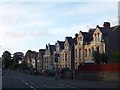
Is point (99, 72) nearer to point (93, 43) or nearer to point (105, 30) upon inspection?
point (105, 30)

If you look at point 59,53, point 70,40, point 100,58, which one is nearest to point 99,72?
point 100,58

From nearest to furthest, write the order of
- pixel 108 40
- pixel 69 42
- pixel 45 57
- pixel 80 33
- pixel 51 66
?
pixel 108 40, pixel 80 33, pixel 69 42, pixel 51 66, pixel 45 57

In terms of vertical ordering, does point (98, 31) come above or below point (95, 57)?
above

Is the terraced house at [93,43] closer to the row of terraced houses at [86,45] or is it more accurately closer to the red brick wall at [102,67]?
the row of terraced houses at [86,45]

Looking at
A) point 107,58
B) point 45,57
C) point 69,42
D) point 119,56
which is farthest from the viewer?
point 45,57

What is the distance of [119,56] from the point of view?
53.6 m

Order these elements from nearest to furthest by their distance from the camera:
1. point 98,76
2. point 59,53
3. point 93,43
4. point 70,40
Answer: point 98,76, point 93,43, point 70,40, point 59,53

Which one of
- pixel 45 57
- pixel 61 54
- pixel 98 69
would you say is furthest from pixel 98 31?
pixel 45 57

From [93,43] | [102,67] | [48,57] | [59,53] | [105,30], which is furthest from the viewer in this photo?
[48,57]

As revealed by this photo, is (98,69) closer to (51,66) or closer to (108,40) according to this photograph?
(108,40)

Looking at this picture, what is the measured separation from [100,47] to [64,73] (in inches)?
333

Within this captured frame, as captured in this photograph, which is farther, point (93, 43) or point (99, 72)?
point (93, 43)

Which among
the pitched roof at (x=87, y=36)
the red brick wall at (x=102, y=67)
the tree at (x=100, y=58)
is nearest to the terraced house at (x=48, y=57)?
the pitched roof at (x=87, y=36)

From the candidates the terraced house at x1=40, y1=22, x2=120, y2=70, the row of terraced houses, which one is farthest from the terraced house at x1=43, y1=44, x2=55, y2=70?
the terraced house at x1=40, y1=22, x2=120, y2=70
